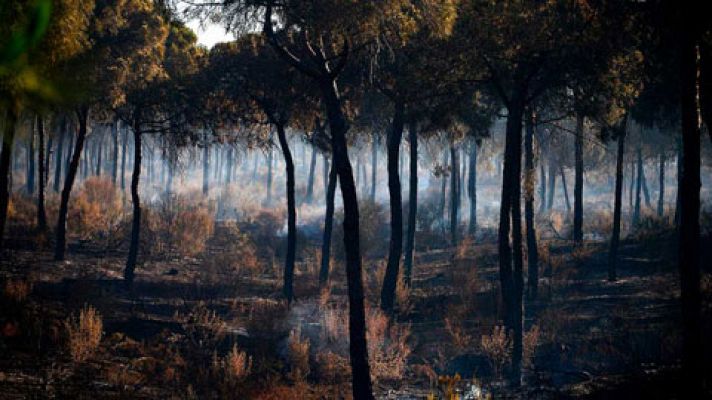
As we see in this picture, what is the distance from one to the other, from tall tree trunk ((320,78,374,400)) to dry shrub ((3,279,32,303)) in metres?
7.52

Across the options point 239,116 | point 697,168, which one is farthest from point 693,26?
point 239,116

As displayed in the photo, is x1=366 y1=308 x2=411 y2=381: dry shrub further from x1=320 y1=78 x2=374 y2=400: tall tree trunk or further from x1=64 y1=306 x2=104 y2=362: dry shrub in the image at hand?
x1=64 y1=306 x2=104 y2=362: dry shrub

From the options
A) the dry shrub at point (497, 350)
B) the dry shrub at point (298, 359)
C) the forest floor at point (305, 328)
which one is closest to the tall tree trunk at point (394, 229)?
the forest floor at point (305, 328)

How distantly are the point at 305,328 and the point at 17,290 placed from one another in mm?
6248

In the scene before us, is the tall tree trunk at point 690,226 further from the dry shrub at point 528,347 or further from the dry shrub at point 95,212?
the dry shrub at point 95,212

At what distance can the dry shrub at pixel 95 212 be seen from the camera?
22.2m

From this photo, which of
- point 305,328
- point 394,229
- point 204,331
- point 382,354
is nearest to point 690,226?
point 382,354

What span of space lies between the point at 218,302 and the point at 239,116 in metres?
5.40

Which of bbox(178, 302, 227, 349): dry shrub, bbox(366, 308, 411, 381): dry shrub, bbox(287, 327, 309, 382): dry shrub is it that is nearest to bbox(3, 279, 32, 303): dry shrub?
bbox(178, 302, 227, 349): dry shrub

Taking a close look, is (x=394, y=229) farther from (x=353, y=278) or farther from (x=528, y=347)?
(x=353, y=278)

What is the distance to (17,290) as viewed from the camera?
493 inches

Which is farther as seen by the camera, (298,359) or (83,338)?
(298,359)

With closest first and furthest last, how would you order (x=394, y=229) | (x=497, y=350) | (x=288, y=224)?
1. (x=497, y=350)
2. (x=394, y=229)
3. (x=288, y=224)

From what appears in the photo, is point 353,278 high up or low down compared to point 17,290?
up
